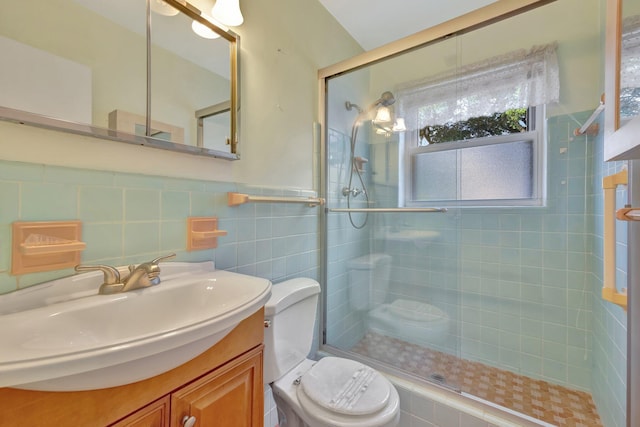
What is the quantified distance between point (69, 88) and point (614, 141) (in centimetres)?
143

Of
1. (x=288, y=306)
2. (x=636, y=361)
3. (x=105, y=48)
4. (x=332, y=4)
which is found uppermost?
(x=332, y=4)

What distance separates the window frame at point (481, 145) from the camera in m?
1.74

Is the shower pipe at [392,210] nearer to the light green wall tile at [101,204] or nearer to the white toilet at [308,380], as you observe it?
the white toilet at [308,380]

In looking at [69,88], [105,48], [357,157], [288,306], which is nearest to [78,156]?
[69,88]

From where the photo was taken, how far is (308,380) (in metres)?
1.13

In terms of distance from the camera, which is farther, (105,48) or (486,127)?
(486,127)

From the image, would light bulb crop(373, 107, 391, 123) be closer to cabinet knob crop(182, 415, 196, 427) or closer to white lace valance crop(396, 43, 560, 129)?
white lace valance crop(396, 43, 560, 129)

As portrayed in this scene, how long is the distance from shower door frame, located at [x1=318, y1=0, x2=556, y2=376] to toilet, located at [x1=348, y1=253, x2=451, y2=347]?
29 cm

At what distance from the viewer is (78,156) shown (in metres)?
0.80

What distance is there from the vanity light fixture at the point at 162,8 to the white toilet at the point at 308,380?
1128 mm

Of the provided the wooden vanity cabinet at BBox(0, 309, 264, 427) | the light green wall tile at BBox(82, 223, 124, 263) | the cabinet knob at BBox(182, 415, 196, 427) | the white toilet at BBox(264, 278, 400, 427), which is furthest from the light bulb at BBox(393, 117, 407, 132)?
the cabinet knob at BBox(182, 415, 196, 427)

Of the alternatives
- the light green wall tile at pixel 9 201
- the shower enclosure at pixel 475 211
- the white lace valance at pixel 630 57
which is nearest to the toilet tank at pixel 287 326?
the shower enclosure at pixel 475 211

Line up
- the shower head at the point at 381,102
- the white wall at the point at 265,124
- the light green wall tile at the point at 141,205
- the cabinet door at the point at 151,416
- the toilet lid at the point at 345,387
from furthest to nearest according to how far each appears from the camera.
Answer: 1. the shower head at the point at 381,102
2. the toilet lid at the point at 345,387
3. the light green wall tile at the point at 141,205
4. the white wall at the point at 265,124
5. the cabinet door at the point at 151,416

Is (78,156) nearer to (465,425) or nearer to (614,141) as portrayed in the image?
(614,141)
